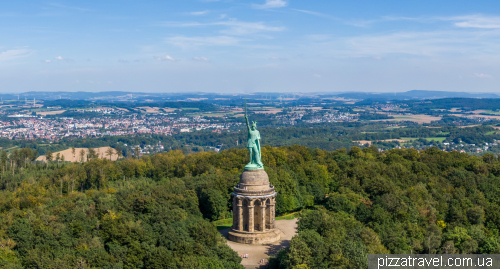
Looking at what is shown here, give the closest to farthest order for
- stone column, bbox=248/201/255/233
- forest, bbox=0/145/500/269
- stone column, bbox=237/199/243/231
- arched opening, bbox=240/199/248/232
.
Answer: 1. forest, bbox=0/145/500/269
2. stone column, bbox=248/201/255/233
3. stone column, bbox=237/199/243/231
4. arched opening, bbox=240/199/248/232

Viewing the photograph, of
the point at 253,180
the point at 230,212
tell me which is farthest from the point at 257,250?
the point at 230,212

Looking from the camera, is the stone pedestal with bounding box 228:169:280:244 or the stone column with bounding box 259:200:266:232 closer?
the stone pedestal with bounding box 228:169:280:244

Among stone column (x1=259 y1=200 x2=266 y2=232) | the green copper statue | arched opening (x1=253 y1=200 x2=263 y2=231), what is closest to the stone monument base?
stone column (x1=259 y1=200 x2=266 y2=232)

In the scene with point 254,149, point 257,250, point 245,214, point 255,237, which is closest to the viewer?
point 257,250

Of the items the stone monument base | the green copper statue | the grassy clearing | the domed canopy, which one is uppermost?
the green copper statue

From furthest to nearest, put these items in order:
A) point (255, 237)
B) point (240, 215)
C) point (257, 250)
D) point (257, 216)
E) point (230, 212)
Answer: point (230, 212) → point (257, 216) → point (240, 215) → point (255, 237) → point (257, 250)

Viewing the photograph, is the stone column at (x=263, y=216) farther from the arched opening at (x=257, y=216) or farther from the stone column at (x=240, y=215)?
the stone column at (x=240, y=215)

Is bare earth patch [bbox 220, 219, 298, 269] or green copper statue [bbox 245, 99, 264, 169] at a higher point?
green copper statue [bbox 245, 99, 264, 169]

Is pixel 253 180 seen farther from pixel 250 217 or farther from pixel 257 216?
pixel 257 216

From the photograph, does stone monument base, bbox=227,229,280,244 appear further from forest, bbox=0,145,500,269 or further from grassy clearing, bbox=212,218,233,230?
grassy clearing, bbox=212,218,233,230

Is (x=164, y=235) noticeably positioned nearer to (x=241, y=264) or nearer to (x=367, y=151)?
(x=241, y=264)
